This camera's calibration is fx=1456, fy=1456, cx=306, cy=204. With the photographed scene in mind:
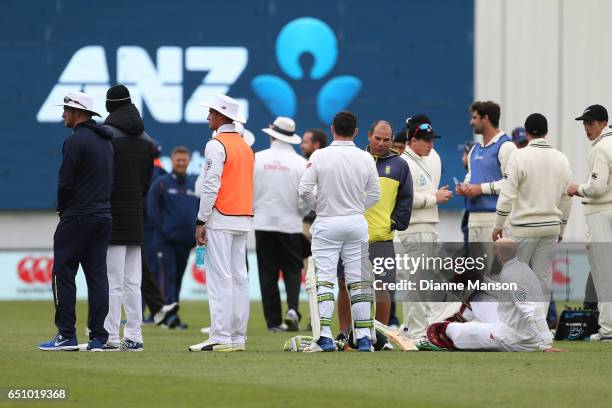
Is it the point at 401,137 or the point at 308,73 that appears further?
the point at 308,73

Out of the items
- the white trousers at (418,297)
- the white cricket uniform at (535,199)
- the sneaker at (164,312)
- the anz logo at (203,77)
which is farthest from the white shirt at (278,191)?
the anz logo at (203,77)

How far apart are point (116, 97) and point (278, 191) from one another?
4.59 metres

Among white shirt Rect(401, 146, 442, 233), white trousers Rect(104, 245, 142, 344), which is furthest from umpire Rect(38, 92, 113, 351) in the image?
white shirt Rect(401, 146, 442, 233)

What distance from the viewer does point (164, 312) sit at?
56.6ft

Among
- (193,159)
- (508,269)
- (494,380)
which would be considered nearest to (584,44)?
(193,159)

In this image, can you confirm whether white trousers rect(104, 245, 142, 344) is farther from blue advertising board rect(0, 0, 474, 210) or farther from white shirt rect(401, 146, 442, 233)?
blue advertising board rect(0, 0, 474, 210)

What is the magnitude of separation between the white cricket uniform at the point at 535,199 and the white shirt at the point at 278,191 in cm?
336

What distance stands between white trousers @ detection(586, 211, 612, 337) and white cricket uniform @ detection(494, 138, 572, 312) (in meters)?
0.53

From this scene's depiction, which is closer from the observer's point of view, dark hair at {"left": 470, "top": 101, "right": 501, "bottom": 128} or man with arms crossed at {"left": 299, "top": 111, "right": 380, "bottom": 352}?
man with arms crossed at {"left": 299, "top": 111, "right": 380, "bottom": 352}

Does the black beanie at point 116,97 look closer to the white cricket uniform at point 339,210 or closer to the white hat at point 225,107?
the white hat at point 225,107

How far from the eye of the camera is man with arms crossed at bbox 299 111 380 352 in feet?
40.0

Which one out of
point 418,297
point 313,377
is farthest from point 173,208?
point 313,377

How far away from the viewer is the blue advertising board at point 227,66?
76.7 ft

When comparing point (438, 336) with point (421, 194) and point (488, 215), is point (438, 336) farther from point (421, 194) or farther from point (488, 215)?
point (488, 215)
